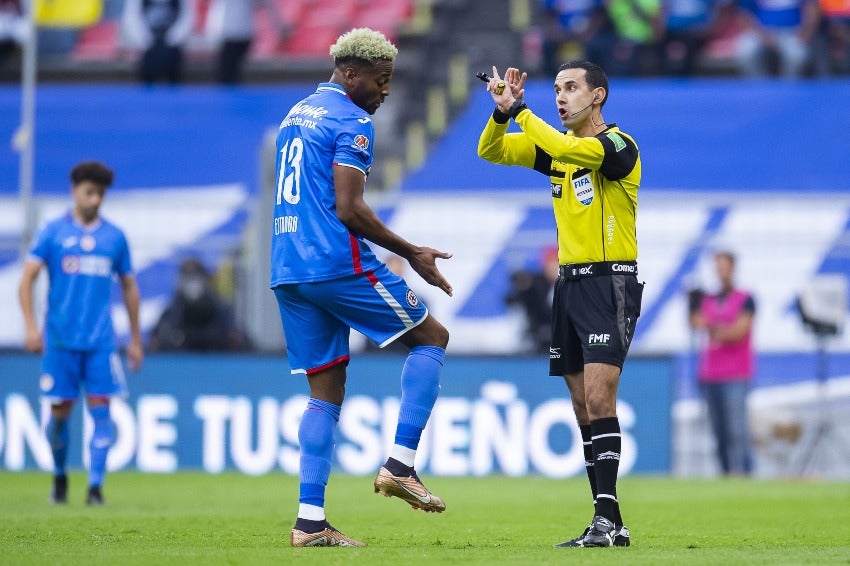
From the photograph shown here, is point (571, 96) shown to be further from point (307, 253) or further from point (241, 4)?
point (241, 4)

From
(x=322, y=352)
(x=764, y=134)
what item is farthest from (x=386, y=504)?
(x=764, y=134)

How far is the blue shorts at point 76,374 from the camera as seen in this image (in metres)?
11.6

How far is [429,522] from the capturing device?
9.86 m

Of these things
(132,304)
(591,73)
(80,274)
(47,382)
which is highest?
(591,73)

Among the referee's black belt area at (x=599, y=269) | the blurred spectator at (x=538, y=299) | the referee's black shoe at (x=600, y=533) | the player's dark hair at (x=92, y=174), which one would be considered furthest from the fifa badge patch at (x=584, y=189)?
→ the blurred spectator at (x=538, y=299)

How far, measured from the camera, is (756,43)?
23125 millimetres

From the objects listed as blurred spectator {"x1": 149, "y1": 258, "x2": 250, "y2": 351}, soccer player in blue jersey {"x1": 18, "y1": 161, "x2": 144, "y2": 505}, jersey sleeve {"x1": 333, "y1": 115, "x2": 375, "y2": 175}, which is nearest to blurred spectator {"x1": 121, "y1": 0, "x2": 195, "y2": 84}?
blurred spectator {"x1": 149, "y1": 258, "x2": 250, "y2": 351}

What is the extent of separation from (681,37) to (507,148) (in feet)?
50.4

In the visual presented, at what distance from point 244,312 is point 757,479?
223 inches

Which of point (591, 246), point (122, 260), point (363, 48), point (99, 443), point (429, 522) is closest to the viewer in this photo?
point (363, 48)

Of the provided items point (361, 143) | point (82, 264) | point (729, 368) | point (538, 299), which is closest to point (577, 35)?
point (538, 299)

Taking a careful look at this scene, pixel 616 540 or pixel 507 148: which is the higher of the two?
pixel 507 148

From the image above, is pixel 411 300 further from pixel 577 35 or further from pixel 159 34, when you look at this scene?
pixel 159 34

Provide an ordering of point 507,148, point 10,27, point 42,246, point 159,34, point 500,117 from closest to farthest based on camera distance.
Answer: point 500,117
point 507,148
point 42,246
point 159,34
point 10,27
